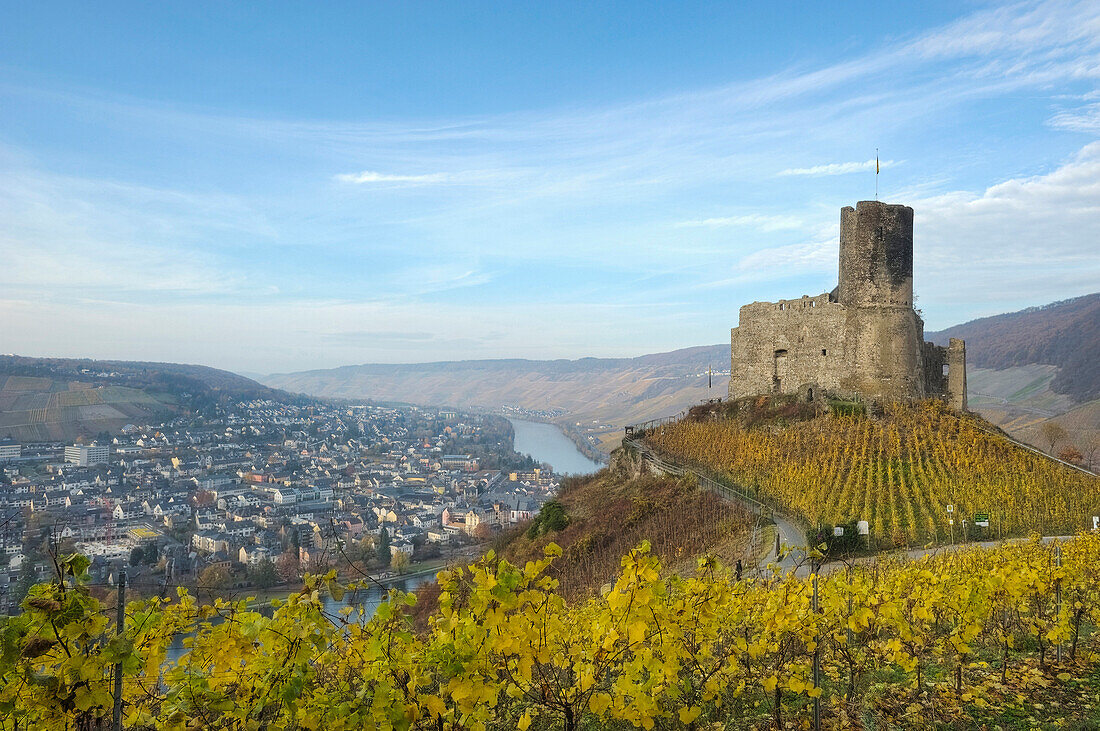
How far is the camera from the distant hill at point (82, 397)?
8406cm

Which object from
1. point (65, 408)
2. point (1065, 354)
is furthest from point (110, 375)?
point (1065, 354)

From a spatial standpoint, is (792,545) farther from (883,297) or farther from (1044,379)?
(1044,379)

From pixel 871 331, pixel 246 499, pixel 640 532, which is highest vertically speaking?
pixel 871 331

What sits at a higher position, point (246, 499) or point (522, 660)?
point (522, 660)

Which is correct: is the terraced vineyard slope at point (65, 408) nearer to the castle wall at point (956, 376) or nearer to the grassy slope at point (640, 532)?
the grassy slope at point (640, 532)

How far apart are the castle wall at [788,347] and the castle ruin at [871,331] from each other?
0.16ft

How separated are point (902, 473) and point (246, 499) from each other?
5737 centimetres

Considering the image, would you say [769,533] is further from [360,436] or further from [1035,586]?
[360,436]

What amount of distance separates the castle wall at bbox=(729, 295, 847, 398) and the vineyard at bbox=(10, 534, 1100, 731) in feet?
84.2

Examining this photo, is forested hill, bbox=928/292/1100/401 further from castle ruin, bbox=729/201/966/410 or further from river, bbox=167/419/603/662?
castle ruin, bbox=729/201/966/410

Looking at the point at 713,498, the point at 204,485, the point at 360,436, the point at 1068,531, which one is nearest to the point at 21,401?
the point at 204,485

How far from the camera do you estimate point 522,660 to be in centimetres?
344

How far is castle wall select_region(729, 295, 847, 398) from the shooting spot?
1276 inches

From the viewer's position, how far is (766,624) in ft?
18.0
